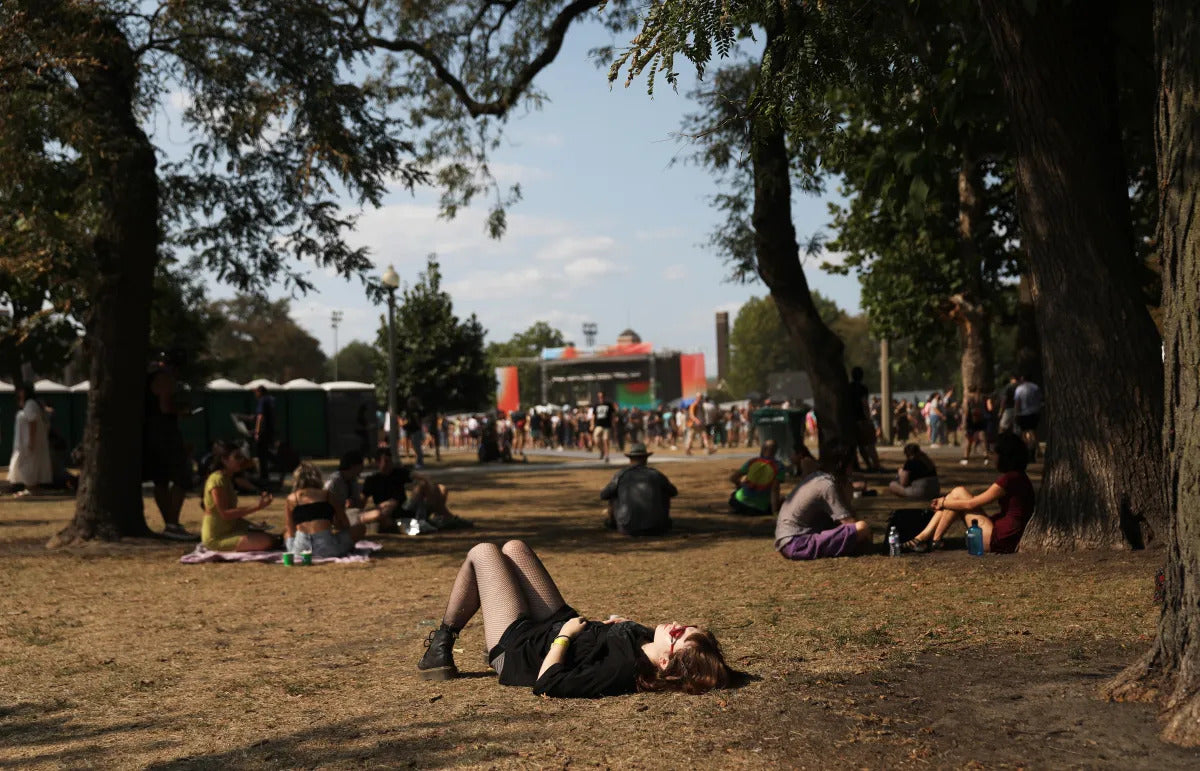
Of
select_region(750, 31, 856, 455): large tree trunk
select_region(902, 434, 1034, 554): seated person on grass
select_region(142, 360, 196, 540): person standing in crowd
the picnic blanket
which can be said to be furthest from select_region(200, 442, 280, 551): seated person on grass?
select_region(750, 31, 856, 455): large tree trunk

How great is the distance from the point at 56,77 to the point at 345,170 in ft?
10.0

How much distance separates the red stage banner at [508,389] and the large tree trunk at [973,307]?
8730 centimetres

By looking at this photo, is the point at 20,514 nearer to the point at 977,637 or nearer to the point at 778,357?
the point at 977,637

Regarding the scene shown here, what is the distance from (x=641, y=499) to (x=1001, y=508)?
4280 millimetres

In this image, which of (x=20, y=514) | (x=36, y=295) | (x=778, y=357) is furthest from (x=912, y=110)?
(x=778, y=357)

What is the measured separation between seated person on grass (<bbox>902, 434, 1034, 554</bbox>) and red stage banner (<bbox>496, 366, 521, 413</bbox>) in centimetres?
10213

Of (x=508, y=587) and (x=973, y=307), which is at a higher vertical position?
(x=973, y=307)

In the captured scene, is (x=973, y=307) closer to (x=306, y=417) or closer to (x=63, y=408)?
(x=306, y=417)

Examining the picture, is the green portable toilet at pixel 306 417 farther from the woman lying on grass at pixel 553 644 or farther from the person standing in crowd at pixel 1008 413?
the woman lying on grass at pixel 553 644

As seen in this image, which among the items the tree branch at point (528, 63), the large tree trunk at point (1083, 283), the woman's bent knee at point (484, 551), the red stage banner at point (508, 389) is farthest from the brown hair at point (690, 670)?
the red stage banner at point (508, 389)

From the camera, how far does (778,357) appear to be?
394 feet

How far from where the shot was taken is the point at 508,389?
115062 mm

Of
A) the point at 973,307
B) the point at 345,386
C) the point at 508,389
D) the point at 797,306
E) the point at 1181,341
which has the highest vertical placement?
the point at 508,389

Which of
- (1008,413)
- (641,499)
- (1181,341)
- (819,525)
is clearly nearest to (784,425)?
(1008,413)
